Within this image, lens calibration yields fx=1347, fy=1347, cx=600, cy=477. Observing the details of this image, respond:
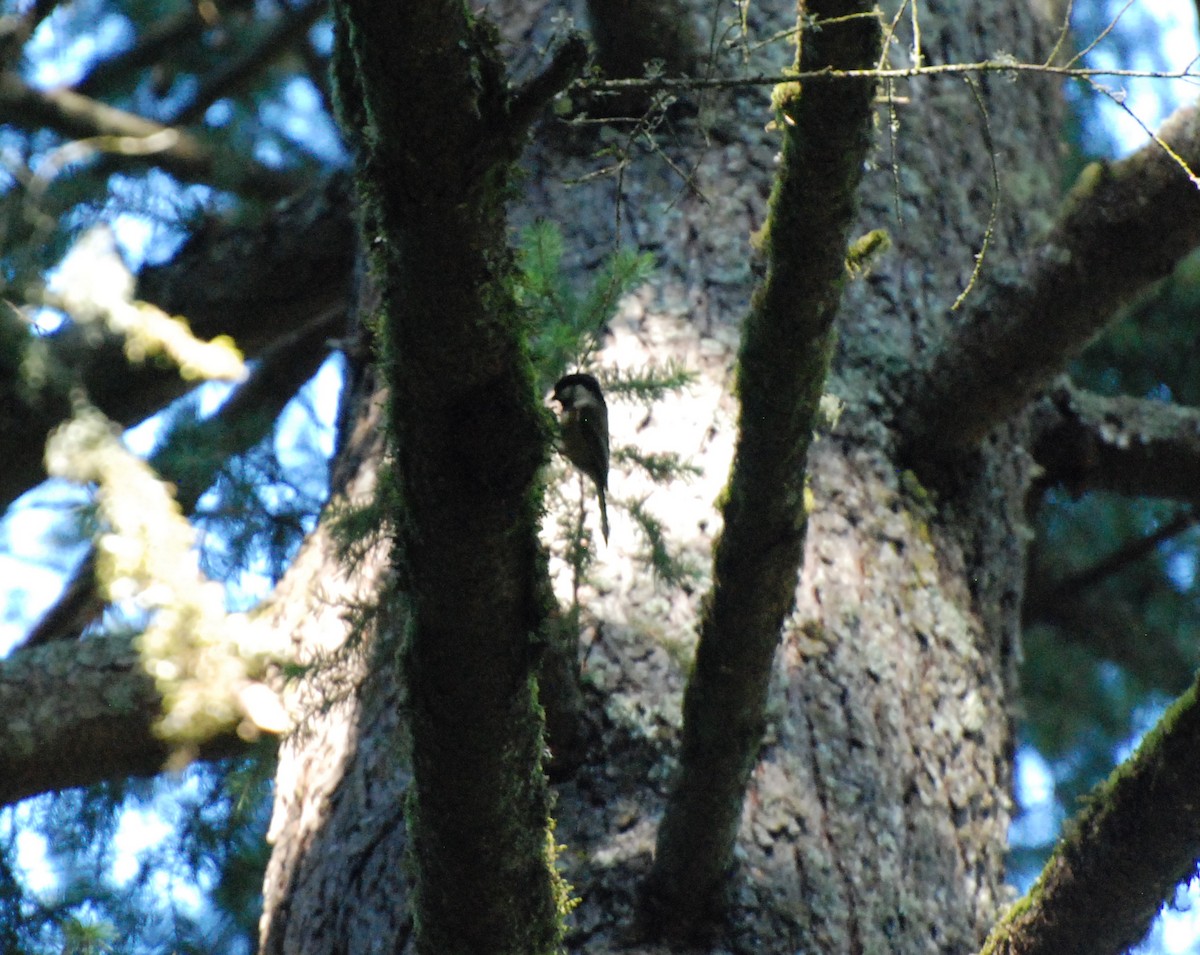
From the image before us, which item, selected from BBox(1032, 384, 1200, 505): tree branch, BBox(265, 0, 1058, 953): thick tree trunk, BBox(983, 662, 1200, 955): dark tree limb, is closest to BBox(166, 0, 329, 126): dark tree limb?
BBox(265, 0, 1058, 953): thick tree trunk

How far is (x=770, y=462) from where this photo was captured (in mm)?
1418

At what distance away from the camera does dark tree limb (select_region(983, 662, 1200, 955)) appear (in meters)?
1.30

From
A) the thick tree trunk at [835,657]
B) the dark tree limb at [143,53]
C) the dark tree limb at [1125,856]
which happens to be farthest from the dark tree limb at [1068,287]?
the dark tree limb at [143,53]

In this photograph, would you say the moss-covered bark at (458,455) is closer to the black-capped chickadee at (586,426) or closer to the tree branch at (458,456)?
the tree branch at (458,456)

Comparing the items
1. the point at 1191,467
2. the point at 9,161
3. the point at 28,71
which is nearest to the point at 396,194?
the point at 1191,467

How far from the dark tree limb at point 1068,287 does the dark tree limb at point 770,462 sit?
0.78 meters

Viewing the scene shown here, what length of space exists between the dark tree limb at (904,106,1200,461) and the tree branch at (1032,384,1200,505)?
453 millimetres

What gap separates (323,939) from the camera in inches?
70.9

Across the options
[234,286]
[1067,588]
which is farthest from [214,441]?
[1067,588]

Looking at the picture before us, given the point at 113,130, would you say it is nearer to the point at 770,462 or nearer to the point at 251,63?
the point at 251,63

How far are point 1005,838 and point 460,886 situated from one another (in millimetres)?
1120

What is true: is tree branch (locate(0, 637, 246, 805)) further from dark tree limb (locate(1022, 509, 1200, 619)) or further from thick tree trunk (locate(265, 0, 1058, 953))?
dark tree limb (locate(1022, 509, 1200, 619))

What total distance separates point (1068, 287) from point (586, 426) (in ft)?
2.96

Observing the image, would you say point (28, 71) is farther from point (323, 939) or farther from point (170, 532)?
point (323, 939)
